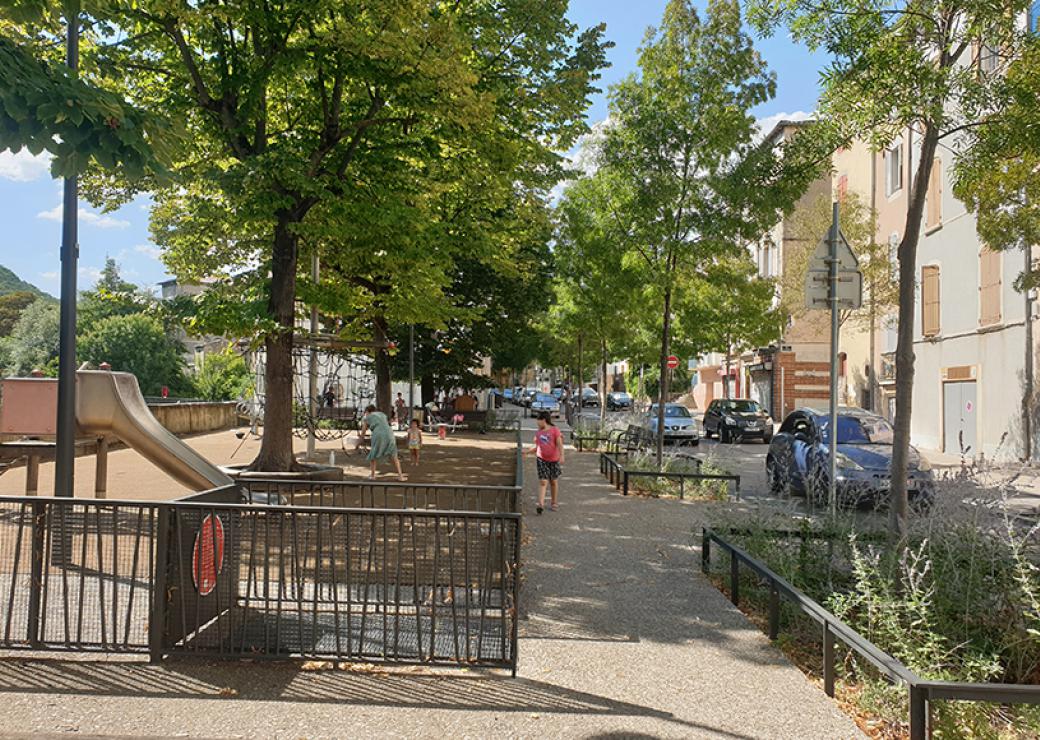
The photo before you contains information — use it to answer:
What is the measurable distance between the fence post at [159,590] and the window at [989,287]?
23275 mm

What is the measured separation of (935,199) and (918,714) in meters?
27.0

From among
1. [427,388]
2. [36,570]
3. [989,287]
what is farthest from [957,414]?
[36,570]

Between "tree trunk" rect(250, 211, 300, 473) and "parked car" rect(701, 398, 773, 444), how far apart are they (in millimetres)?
19022

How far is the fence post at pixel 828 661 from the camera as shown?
4852 mm

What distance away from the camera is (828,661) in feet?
16.0

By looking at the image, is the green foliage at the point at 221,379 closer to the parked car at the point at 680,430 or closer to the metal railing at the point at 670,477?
the parked car at the point at 680,430

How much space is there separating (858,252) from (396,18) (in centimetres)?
2169

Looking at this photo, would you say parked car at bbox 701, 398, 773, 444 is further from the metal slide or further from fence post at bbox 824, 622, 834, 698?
fence post at bbox 824, 622, 834, 698

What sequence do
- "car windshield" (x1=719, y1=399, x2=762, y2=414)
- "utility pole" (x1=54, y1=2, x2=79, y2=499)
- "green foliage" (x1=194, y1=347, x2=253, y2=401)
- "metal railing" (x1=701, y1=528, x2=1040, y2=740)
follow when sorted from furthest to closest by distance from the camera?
"green foliage" (x1=194, y1=347, x2=253, y2=401) < "car windshield" (x1=719, y1=399, x2=762, y2=414) < "utility pole" (x1=54, y1=2, x2=79, y2=499) < "metal railing" (x1=701, y1=528, x2=1040, y2=740)

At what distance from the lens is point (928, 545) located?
238 inches

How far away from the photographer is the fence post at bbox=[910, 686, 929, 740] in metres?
3.72

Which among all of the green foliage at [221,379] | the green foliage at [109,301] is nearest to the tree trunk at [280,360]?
the green foliage at [109,301]

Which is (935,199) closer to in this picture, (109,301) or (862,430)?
(862,430)

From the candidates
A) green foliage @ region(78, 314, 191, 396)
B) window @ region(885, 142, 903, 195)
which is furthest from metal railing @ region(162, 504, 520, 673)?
green foliage @ region(78, 314, 191, 396)
